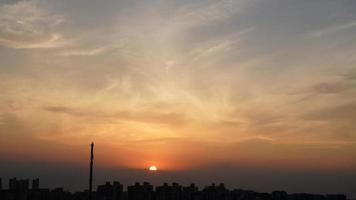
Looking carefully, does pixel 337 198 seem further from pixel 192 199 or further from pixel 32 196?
pixel 32 196

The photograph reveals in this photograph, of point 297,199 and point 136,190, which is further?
point 297,199

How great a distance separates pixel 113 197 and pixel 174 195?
40.4ft

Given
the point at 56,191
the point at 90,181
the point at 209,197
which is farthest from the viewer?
the point at 209,197

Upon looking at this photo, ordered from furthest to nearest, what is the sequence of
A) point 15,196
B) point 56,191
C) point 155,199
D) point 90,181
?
point 155,199 → point 56,191 → point 15,196 → point 90,181

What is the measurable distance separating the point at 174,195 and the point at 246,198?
47.8 ft

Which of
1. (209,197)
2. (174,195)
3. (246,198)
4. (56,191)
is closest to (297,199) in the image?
(246,198)

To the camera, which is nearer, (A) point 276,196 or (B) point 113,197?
(B) point 113,197

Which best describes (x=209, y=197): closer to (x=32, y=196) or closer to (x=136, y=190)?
(x=136, y=190)

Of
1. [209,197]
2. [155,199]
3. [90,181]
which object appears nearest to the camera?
[90,181]

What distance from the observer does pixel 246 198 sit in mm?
91438

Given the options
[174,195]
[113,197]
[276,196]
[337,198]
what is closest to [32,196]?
[113,197]

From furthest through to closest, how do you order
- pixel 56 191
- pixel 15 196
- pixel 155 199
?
1. pixel 155 199
2. pixel 56 191
3. pixel 15 196

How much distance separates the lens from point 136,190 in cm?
8281

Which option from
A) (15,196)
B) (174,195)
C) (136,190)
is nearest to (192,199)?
(174,195)
